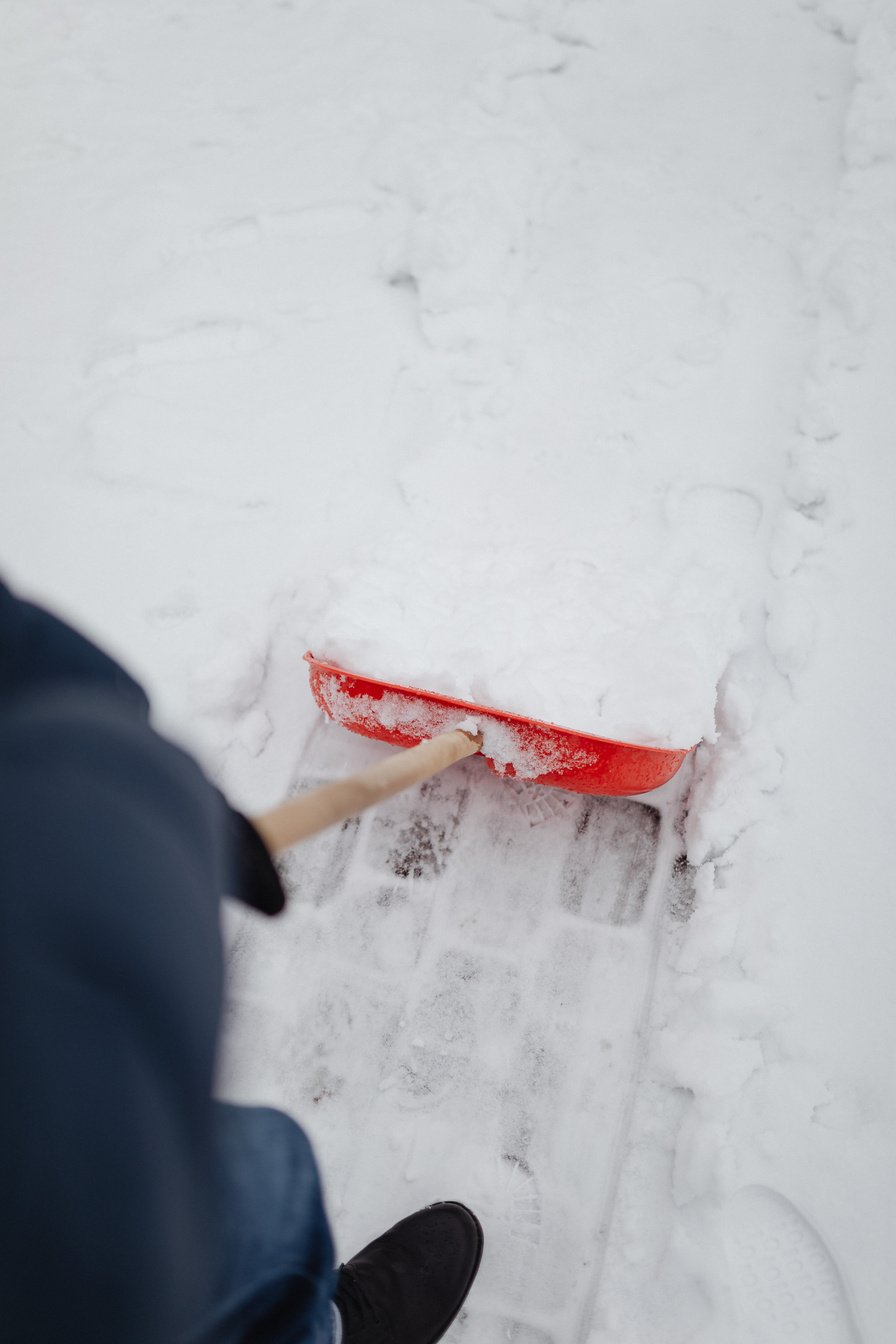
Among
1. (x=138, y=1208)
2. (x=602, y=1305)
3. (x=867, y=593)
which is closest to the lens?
(x=138, y=1208)

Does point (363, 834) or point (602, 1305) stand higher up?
point (363, 834)

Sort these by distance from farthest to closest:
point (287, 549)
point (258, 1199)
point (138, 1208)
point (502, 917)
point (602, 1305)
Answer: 1. point (287, 549)
2. point (502, 917)
3. point (602, 1305)
4. point (258, 1199)
5. point (138, 1208)

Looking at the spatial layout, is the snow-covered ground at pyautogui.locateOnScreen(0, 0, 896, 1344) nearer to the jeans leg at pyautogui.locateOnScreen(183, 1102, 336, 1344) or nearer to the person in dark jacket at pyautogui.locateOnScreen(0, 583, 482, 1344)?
the jeans leg at pyautogui.locateOnScreen(183, 1102, 336, 1344)

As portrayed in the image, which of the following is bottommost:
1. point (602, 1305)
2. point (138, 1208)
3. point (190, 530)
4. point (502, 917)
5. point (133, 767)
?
point (602, 1305)

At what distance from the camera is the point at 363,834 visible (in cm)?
183

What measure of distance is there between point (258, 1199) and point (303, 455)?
1.75m

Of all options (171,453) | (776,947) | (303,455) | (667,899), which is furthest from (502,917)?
(171,453)

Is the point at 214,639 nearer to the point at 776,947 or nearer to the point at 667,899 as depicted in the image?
the point at 667,899

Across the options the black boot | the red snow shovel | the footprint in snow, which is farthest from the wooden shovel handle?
the footprint in snow

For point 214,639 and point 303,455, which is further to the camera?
point 303,455

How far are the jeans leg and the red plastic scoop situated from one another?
2.64 ft

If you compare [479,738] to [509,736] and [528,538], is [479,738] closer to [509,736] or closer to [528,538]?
[509,736]

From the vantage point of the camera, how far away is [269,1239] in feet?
2.71

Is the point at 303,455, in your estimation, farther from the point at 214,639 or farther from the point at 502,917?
the point at 502,917
